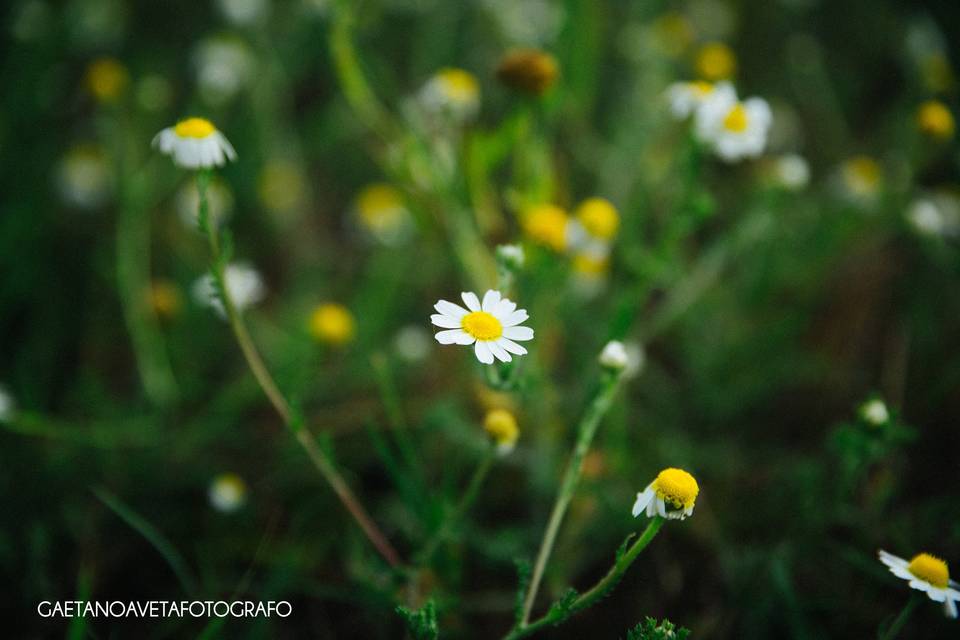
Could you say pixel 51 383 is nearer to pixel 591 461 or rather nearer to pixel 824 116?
pixel 591 461

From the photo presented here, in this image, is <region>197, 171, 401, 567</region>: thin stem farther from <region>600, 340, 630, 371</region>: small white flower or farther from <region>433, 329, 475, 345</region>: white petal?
<region>600, 340, 630, 371</region>: small white flower

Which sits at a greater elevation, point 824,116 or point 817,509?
point 824,116

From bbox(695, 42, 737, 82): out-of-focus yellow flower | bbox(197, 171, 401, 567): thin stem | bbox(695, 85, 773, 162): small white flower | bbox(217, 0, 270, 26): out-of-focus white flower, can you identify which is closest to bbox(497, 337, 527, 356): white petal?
bbox(197, 171, 401, 567): thin stem

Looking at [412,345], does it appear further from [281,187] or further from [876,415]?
[876,415]

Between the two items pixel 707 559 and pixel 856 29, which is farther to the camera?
pixel 856 29

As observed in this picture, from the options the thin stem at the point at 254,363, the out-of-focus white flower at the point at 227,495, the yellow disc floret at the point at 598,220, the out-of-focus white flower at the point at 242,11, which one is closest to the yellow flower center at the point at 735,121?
the yellow disc floret at the point at 598,220

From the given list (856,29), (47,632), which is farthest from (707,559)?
(856,29)
